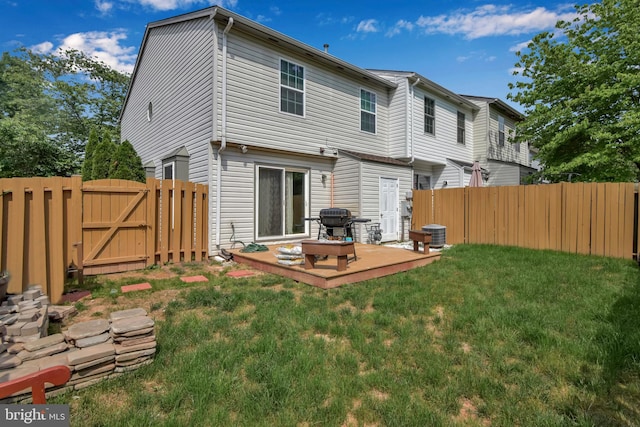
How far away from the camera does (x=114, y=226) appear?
5910 mm

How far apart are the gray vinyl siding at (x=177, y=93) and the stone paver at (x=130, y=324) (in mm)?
5135

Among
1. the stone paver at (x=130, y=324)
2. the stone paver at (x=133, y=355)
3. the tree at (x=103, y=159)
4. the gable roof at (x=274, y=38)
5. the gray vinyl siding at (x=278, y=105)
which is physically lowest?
the stone paver at (x=133, y=355)

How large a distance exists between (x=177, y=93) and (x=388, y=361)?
30.9 feet

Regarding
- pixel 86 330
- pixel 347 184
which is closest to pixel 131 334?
pixel 86 330

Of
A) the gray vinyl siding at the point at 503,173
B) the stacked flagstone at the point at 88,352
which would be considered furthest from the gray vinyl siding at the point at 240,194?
the gray vinyl siding at the point at 503,173

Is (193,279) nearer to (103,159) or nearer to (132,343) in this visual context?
(132,343)

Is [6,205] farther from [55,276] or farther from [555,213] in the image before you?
[555,213]

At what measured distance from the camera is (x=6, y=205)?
3809mm

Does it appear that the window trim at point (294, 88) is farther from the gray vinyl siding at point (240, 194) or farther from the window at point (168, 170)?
the window at point (168, 170)

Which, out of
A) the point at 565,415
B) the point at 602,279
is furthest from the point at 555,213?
the point at 565,415

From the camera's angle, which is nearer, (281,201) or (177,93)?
(281,201)

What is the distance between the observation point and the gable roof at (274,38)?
286 inches

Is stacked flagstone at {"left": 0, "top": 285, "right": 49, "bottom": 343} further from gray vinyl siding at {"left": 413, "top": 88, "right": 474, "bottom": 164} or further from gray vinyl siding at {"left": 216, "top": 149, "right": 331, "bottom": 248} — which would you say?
gray vinyl siding at {"left": 413, "top": 88, "right": 474, "bottom": 164}

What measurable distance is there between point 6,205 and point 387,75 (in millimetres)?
11447
